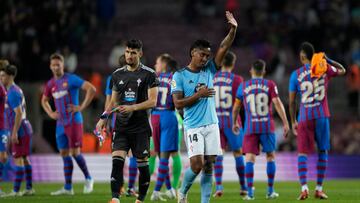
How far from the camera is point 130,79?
1592 cm

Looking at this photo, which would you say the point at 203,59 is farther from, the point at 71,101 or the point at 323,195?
the point at 71,101

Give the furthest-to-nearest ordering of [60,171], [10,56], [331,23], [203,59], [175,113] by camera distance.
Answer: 1. [331,23]
2. [10,56]
3. [60,171]
4. [175,113]
5. [203,59]

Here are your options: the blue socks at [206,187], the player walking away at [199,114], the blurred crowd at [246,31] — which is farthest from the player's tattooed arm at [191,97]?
the blurred crowd at [246,31]

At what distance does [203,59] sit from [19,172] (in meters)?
6.33

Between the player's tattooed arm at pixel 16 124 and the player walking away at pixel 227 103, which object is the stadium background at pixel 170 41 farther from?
the player's tattooed arm at pixel 16 124

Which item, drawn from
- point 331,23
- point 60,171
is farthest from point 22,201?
point 331,23

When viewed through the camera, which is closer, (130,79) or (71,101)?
(130,79)

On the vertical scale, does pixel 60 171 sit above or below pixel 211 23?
below

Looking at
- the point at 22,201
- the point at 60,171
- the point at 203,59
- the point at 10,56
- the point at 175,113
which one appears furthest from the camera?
the point at 10,56

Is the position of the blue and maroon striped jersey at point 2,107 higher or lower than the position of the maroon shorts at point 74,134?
higher

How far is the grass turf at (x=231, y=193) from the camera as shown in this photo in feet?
60.0

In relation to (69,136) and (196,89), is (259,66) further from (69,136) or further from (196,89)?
(69,136)

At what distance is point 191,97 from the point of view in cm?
1515

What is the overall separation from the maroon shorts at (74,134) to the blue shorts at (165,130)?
168 cm
